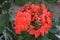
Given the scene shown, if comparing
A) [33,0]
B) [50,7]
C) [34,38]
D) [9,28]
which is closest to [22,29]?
[34,38]

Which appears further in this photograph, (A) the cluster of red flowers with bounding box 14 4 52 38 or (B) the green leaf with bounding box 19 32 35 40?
(B) the green leaf with bounding box 19 32 35 40

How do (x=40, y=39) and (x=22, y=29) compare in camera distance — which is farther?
(x=40, y=39)

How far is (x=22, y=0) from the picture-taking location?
7.09 feet

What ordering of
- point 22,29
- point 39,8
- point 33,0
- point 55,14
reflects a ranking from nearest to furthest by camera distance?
point 22,29, point 39,8, point 33,0, point 55,14

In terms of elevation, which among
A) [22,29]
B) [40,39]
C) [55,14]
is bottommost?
[55,14]

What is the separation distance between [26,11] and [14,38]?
0.51 m

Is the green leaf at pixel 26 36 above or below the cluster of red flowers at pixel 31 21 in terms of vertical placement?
below

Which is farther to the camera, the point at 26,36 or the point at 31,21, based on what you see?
the point at 26,36

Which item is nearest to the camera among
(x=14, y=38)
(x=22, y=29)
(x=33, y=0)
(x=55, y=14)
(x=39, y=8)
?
(x=22, y=29)

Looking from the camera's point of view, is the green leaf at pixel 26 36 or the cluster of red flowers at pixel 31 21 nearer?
the cluster of red flowers at pixel 31 21

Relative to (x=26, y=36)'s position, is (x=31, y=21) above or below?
above

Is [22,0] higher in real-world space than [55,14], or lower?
higher

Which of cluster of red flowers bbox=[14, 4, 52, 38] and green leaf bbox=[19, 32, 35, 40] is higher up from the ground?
cluster of red flowers bbox=[14, 4, 52, 38]

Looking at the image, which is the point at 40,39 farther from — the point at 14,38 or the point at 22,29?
the point at 14,38
